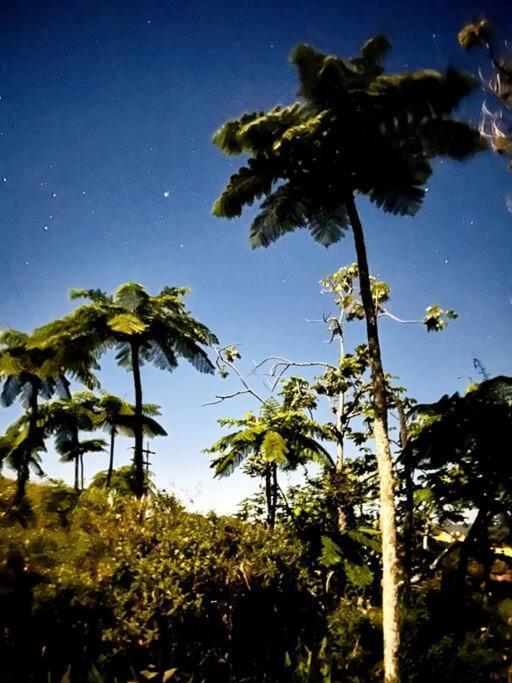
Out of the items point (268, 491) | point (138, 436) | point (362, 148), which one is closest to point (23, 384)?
point (138, 436)

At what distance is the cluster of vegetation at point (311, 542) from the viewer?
5465mm

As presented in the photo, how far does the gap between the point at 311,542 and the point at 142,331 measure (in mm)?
8384

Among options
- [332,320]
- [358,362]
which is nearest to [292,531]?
[358,362]

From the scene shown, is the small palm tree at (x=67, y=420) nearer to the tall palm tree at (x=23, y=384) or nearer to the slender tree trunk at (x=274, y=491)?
the tall palm tree at (x=23, y=384)

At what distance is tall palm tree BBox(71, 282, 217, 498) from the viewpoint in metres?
12.8

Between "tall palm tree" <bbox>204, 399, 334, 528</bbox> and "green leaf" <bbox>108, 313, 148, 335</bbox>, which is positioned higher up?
"green leaf" <bbox>108, 313, 148, 335</bbox>

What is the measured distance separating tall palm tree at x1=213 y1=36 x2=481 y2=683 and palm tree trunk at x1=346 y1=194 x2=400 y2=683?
0.02 metres

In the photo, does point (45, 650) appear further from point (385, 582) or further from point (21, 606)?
point (385, 582)

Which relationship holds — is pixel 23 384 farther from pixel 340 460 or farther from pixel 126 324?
pixel 340 460

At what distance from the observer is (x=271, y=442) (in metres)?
9.14

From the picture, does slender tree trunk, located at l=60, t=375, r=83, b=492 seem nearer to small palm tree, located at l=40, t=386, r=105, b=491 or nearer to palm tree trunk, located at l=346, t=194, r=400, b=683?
small palm tree, located at l=40, t=386, r=105, b=491

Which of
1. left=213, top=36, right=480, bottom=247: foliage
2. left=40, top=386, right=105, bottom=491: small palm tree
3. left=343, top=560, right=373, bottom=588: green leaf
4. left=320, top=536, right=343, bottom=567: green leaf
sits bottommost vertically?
left=343, top=560, right=373, bottom=588: green leaf

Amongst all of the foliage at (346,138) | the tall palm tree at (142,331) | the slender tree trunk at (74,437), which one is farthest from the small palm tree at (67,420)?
the foliage at (346,138)

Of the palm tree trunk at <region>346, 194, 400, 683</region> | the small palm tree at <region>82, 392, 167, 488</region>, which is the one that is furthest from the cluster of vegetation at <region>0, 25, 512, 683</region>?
the small palm tree at <region>82, 392, 167, 488</region>
